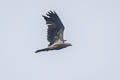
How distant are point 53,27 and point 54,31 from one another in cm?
31

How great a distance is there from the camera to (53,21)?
14820 mm

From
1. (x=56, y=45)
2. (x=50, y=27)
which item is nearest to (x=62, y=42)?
(x=56, y=45)

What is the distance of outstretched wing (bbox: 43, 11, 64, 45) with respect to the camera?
48.1ft

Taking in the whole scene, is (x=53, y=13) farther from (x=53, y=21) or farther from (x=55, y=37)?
(x=55, y=37)

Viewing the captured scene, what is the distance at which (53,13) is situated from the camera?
14602 millimetres

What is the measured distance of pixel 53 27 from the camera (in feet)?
49.1

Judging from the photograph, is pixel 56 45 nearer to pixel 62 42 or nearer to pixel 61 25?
pixel 62 42

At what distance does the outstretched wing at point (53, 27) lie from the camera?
14.7m

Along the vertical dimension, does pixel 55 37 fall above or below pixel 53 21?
below

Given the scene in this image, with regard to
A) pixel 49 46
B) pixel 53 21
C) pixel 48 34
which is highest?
pixel 53 21

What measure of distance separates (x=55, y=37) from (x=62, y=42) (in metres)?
0.65

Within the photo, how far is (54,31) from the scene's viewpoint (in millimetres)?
14953

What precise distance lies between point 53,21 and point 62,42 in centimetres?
173

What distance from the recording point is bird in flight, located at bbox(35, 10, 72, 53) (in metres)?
14.7
